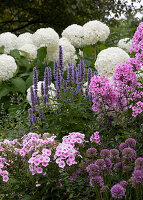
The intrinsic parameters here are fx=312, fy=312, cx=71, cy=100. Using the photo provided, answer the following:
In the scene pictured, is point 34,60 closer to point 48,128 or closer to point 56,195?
point 48,128

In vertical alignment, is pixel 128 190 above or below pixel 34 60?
below

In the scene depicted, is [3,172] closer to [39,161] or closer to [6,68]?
[39,161]

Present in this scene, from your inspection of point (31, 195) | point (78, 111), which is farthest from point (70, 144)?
point (78, 111)

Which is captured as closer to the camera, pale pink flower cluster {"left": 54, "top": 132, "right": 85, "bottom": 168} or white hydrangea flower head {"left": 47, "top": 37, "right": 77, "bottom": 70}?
pale pink flower cluster {"left": 54, "top": 132, "right": 85, "bottom": 168}

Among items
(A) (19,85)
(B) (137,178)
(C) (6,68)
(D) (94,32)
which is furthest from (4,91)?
(B) (137,178)

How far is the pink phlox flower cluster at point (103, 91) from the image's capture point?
9.12 ft

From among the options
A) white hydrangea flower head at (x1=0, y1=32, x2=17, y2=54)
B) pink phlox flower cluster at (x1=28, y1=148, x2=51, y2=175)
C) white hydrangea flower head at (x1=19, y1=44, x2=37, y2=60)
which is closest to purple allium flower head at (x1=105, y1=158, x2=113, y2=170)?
pink phlox flower cluster at (x1=28, y1=148, x2=51, y2=175)

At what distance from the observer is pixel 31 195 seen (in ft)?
8.14

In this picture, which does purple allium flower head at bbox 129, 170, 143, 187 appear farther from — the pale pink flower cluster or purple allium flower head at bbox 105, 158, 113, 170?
the pale pink flower cluster

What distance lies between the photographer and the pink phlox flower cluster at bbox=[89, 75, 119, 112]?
2.78m

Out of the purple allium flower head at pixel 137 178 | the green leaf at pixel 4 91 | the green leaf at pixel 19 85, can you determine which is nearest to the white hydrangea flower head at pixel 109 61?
the green leaf at pixel 19 85

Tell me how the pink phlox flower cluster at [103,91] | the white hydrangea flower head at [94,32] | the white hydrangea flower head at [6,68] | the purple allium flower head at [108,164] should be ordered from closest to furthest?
the purple allium flower head at [108,164], the pink phlox flower cluster at [103,91], the white hydrangea flower head at [6,68], the white hydrangea flower head at [94,32]

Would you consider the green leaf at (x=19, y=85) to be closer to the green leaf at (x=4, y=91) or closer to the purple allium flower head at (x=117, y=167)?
the green leaf at (x=4, y=91)

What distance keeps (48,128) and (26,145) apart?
1.12 metres
